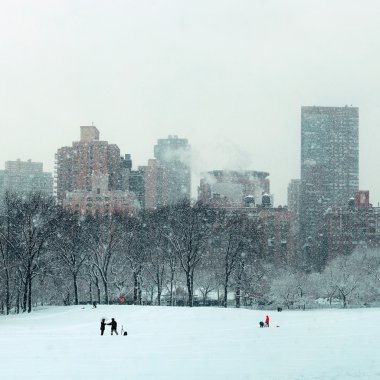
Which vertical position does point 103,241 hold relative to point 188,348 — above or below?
above

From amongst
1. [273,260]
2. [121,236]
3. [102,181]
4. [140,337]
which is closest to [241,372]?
[140,337]

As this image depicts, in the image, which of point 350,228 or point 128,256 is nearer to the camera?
point 128,256

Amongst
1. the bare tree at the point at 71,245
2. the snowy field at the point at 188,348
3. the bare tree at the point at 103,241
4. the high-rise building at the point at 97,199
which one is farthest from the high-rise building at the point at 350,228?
the snowy field at the point at 188,348

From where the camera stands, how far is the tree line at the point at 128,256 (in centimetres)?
6412

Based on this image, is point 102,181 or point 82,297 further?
point 102,181

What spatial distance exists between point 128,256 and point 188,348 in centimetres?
3824

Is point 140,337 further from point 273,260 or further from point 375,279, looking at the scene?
point 273,260

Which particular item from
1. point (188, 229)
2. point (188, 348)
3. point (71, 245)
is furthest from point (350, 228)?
point (188, 348)

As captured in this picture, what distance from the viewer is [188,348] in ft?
111

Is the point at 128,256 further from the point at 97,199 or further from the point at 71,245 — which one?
the point at 97,199

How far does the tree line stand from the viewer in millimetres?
64125

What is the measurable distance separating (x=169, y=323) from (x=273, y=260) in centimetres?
10797

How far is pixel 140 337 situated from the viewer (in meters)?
39.5

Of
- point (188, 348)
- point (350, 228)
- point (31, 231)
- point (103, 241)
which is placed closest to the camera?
point (188, 348)
